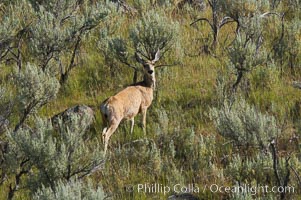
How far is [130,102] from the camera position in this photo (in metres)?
12.4

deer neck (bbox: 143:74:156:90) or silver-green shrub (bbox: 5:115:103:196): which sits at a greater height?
deer neck (bbox: 143:74:156:90)

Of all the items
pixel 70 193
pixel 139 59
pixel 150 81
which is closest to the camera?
pixel 70 193

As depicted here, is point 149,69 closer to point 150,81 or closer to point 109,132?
point 150,81

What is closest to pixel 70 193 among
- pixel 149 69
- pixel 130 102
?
pixel 130 102

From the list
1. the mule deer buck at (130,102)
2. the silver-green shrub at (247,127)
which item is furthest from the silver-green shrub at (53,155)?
the silver-green shrub at (247,127)

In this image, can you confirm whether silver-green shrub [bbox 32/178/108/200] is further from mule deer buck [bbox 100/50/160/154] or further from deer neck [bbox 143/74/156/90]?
deer neck [bbox 143/74/156/90]

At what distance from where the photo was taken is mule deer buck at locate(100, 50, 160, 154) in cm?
1184

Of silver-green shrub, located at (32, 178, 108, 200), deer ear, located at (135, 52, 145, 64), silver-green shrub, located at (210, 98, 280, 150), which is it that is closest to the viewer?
silver-green shrub, located at (32, 178, 108, 200)

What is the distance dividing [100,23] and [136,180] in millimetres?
5430

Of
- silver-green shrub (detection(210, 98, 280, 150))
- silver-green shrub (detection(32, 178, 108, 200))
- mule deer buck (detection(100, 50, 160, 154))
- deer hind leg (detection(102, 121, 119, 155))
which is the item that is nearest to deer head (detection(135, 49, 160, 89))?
mule deer buck (detection(100, 50, 160, 154))

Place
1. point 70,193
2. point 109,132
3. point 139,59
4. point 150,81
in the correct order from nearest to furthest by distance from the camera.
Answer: point 70,193 → point 109,132 → point 139,59 → point 150,81

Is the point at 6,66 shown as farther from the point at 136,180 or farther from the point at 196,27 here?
the point at 136,180

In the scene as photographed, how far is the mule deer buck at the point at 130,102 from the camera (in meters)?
11.8

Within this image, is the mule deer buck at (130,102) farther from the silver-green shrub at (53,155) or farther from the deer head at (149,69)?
the silver-green shrub at (53,155)
